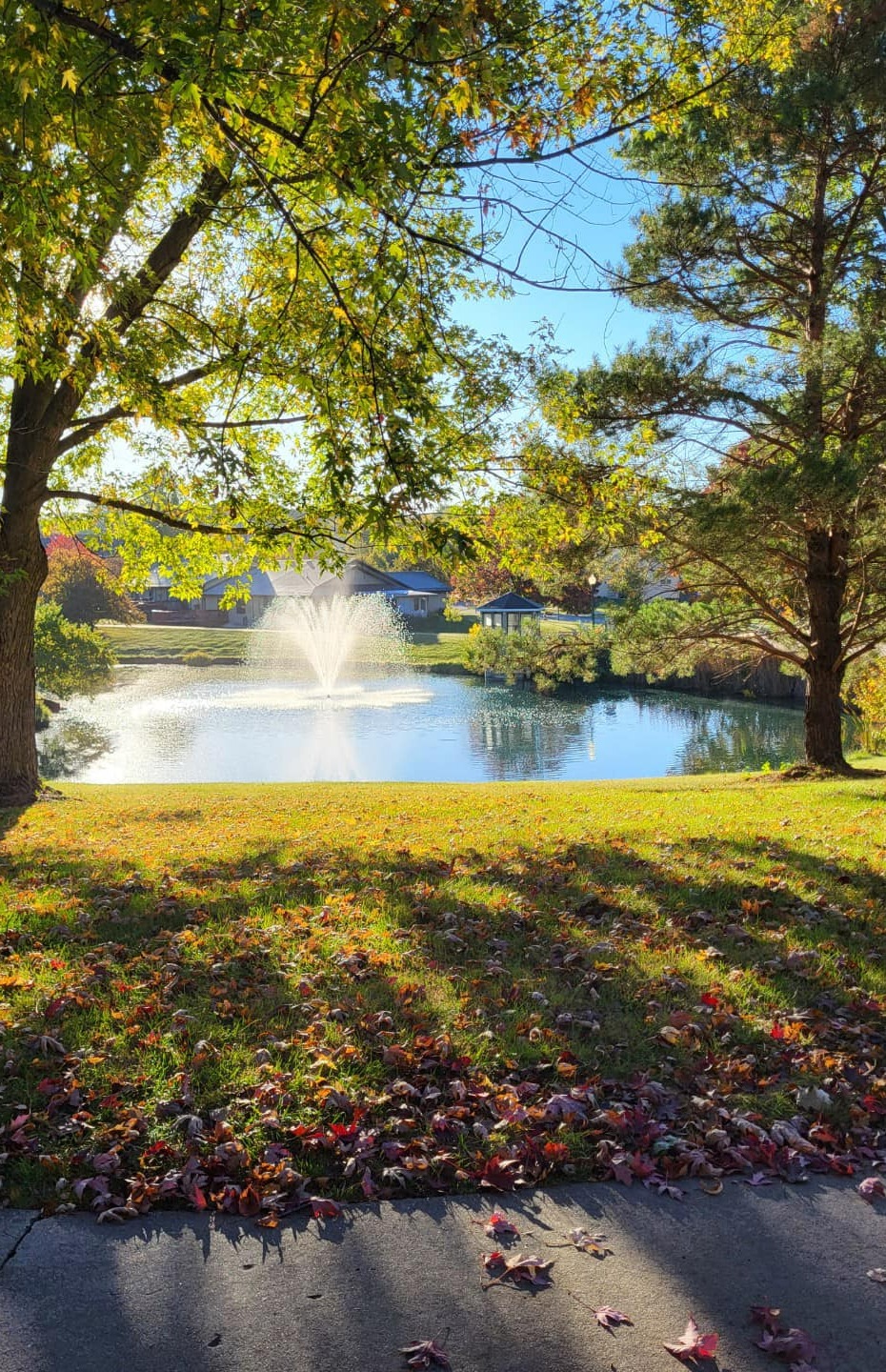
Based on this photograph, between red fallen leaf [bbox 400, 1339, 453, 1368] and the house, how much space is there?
6409 centimetres

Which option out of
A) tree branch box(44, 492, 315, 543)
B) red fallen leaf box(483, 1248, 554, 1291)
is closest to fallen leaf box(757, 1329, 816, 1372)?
red fallen leaf box(483, 1248, 554, 1291)

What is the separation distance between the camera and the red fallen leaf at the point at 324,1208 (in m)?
3.04

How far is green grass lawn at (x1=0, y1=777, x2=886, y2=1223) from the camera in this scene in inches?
132

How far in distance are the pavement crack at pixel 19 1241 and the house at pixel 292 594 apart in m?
63.5

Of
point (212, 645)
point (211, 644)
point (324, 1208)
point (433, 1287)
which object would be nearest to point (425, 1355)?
point (433, 1287)

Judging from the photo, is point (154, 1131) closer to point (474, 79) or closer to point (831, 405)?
point (474, 79)

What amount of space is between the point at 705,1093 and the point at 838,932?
207 cm

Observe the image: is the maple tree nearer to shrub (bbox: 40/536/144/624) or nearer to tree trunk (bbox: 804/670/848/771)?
tree trunk (bbox: 804/670/848/771)

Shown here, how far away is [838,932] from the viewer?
5.46 meters

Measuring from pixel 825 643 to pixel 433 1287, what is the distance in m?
13.3

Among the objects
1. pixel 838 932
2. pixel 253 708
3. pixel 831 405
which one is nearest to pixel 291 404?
pixel 831 405

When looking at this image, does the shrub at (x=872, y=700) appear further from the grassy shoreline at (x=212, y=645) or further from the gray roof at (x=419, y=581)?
the gray roof at (x=419, y=581)

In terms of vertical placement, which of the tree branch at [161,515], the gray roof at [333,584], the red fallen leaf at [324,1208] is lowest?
the red fallen leaf at [324,1208]

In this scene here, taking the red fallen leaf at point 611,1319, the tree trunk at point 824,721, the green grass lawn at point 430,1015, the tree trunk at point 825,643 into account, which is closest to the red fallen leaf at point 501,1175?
the green grass lawn at point 430,1015
